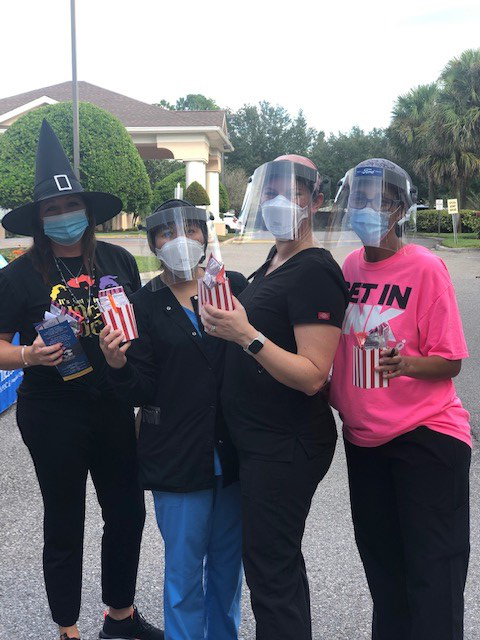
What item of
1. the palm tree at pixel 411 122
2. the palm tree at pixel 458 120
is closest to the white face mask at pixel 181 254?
the palm tree at pixel 458 120

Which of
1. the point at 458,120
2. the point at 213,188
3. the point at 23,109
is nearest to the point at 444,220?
the point at 458,120

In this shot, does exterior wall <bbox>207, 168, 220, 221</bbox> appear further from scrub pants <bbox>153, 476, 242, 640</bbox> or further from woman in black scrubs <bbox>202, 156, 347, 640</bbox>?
woman in black scrubs <bbox>202, 156, 347, 640</bbox>

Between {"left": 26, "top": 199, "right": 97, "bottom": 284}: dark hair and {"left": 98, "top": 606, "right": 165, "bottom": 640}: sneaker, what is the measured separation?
1.58 metres

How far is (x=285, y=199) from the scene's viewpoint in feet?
7.65

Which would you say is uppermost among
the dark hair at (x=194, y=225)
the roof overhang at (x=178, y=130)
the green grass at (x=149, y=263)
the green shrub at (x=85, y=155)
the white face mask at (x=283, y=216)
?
the roof overhang at (x=178, y=130)

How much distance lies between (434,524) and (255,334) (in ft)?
2.92

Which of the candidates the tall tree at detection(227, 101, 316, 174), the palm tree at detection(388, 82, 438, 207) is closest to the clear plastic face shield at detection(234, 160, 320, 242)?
the palm tree at detection(388, 82, 438, 207)

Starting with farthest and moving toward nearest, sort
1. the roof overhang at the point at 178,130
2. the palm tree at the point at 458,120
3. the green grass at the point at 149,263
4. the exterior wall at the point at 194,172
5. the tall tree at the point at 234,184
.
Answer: the tall tree at the point at 234,184 → the palm tree at the point at 458,120 → the exterior wall at the point at 194,172 → the roof overhang at the point at 178,130 → the green grass at the point at 149,263

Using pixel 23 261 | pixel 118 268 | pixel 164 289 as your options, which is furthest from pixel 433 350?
pixel 23 261

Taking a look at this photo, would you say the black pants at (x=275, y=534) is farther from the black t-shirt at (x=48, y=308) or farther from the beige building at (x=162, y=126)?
the beige building at (x=162, y=126)

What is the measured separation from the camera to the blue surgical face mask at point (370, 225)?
2.39m

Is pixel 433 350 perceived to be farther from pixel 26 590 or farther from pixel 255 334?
pixel 26 590

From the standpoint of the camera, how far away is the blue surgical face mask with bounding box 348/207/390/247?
239cm

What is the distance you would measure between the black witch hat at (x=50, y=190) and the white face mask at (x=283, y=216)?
100cm
